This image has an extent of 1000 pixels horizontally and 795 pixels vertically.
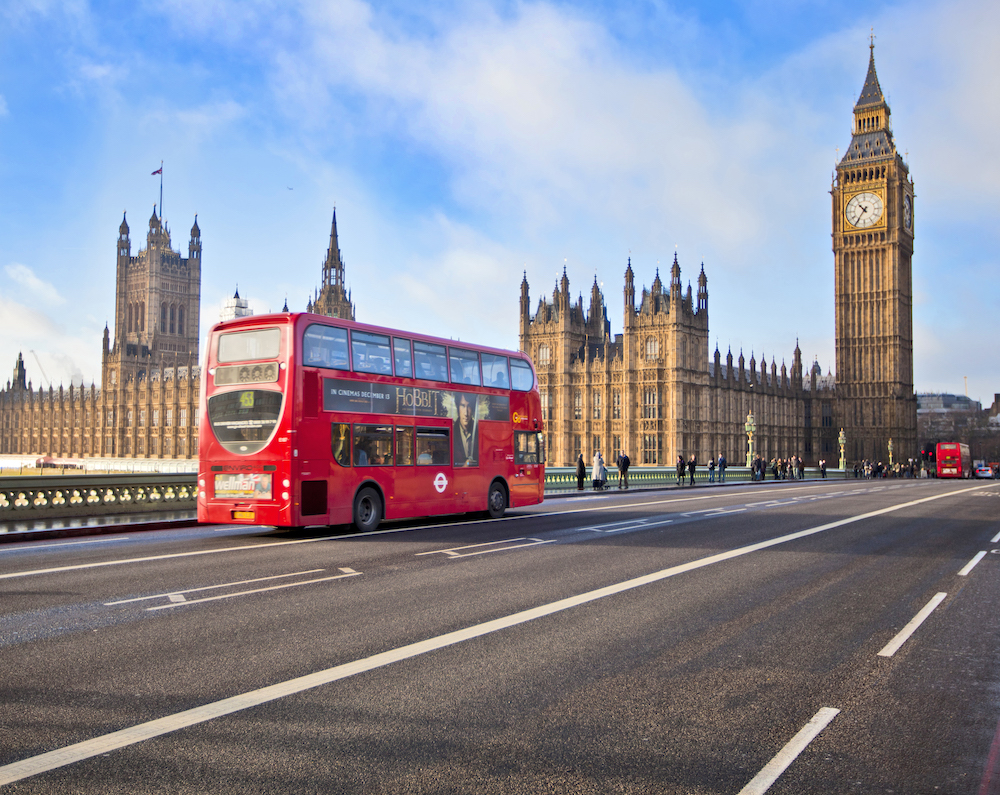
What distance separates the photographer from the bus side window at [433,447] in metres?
16.9

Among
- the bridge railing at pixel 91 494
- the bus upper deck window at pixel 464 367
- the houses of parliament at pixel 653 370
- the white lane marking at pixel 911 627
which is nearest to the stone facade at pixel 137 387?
the houses of parliament at pixel 653 370

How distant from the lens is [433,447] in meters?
17.3

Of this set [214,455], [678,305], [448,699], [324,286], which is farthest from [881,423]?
[448,699]

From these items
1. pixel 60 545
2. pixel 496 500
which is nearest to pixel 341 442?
pixel 60 545

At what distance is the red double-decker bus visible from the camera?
14383mm

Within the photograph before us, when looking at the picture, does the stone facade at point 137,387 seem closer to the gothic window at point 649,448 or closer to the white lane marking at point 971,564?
the gothic window at point 649,448

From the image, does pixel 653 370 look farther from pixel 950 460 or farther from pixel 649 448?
pixel 950 460

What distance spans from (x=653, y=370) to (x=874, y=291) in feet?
133

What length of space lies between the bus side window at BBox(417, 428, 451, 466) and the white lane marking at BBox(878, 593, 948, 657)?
10.2 metres

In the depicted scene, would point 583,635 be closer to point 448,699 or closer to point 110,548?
point 448,699

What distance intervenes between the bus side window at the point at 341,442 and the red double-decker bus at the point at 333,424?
21mm

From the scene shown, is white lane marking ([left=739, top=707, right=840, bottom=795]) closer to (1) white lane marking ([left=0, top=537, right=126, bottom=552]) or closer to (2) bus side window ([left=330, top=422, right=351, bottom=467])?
(2) bus side window ([left=330, top=422, right=351, bottom=467])

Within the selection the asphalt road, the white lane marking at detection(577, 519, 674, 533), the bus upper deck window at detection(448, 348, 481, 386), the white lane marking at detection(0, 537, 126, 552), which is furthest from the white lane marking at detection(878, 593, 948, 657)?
the white lane marking at detection(0, 537, 126, 552)

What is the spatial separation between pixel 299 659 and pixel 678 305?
6898 cm
